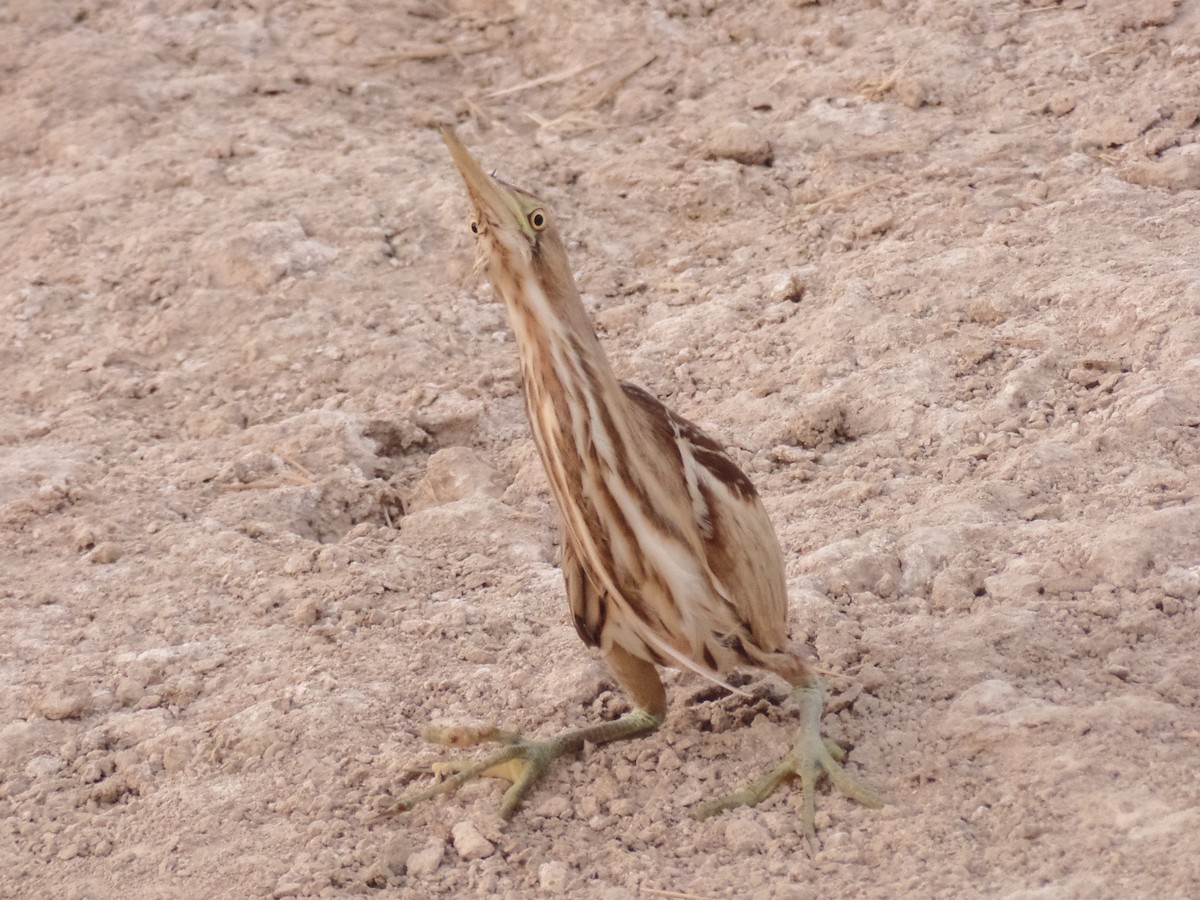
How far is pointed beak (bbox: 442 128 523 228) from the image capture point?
2.39m

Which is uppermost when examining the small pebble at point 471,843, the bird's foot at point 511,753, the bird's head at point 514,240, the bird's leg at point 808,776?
the bird's head at point 514,240

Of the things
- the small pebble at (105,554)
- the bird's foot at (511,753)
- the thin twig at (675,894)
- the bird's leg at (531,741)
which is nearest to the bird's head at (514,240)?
the bird's leg at (531,741)

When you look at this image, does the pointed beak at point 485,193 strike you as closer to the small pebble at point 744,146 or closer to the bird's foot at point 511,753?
the bird's foot at point 511,753

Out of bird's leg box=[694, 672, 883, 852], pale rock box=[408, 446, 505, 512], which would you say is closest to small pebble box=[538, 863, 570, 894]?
bird's leg box=[694, 672, 883, 852]

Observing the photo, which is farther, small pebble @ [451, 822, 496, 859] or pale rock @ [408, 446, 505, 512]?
pale rock @ [408, 446, 505, 512]

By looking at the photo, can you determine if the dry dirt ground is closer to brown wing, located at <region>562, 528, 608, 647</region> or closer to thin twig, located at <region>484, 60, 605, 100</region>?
Result: thin twig, located at <region>484, 60, 605, 100</region>

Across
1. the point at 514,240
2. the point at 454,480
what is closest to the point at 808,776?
the point at 514,240

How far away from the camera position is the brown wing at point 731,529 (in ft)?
9.26

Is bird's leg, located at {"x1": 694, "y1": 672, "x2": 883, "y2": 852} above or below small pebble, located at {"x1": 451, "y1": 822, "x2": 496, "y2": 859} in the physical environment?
below

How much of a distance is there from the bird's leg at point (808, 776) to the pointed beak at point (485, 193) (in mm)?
1166

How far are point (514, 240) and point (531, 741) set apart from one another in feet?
3.73

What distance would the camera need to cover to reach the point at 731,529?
2.86 metres


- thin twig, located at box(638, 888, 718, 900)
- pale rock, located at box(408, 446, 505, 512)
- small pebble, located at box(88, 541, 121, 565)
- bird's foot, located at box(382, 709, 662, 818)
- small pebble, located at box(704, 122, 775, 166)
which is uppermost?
small pebble, located at box(704, 122, 775, 166)

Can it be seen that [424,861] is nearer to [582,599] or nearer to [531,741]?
[531,741]
